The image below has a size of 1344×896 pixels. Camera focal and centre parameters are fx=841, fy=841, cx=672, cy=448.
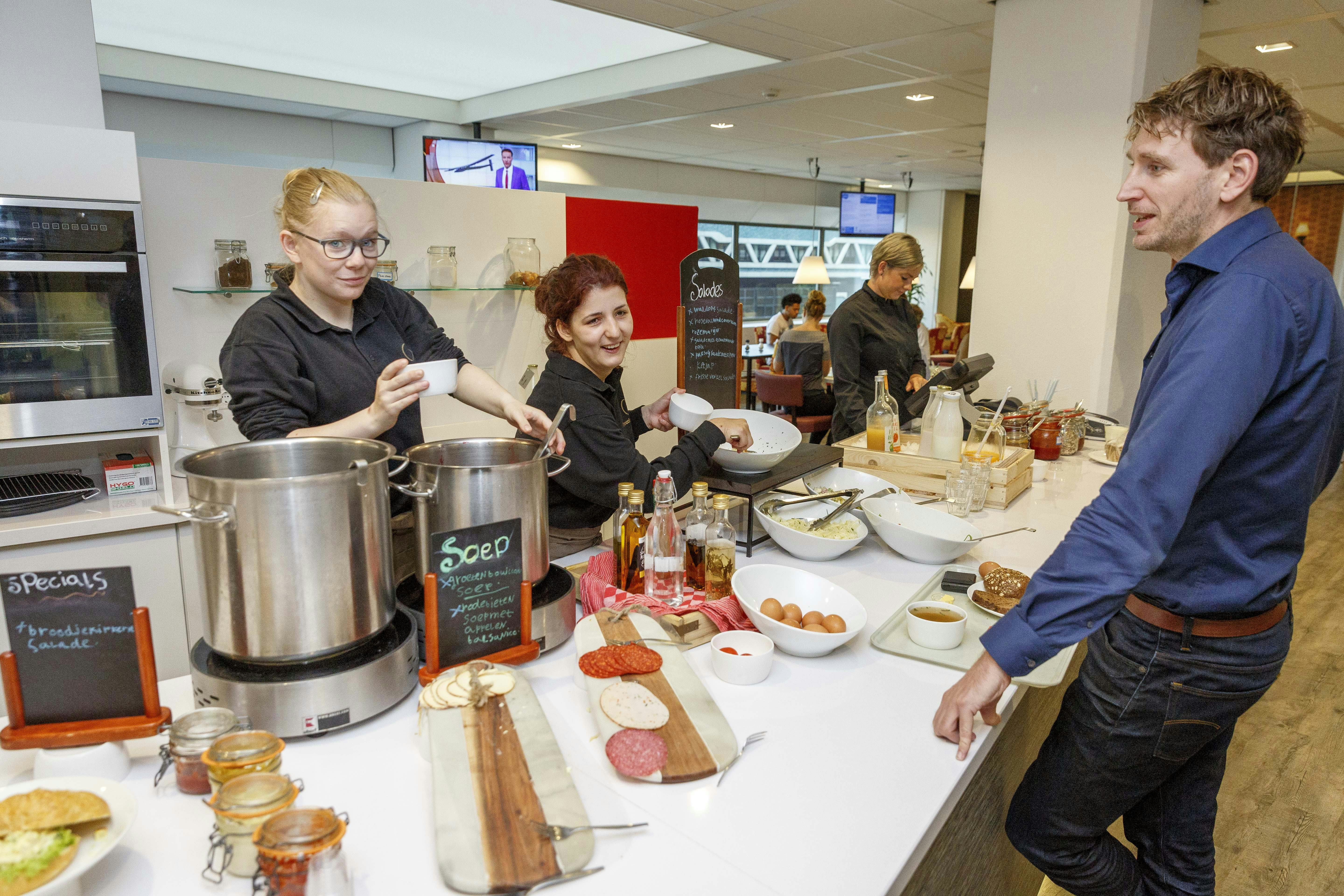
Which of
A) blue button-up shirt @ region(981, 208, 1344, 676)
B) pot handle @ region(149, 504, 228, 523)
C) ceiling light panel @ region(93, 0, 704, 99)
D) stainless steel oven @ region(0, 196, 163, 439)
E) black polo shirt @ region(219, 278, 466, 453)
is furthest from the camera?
ceiling light panel @ region(93, 0, 704, 99)

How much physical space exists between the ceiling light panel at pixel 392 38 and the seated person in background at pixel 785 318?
3.63m

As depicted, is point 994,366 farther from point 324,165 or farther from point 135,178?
point 324,165

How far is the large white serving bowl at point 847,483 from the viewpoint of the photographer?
2.37 meters

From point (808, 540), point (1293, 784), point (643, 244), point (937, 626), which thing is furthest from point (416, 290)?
point (1293, 784)

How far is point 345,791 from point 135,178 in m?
2.47

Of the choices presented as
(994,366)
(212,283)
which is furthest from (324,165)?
(994,366)

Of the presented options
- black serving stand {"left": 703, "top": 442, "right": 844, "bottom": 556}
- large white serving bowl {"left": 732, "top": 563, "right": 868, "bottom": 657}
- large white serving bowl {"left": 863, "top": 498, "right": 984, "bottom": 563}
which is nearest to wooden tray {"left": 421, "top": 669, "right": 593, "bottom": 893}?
large white serving bowl {"left": 732, "top": 563, "right": 868, "bottom": 657}

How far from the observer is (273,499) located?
1104mm

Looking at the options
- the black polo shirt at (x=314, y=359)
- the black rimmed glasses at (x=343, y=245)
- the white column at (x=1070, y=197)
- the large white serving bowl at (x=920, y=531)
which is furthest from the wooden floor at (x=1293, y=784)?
the black rimmed glasses at (x=343, y=245)

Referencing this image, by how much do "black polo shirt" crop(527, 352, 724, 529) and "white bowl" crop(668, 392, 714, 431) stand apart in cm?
4

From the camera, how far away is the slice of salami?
45.3 inches

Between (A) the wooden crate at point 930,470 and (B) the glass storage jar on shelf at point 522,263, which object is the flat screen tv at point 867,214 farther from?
(A) the wooden crate at point 930,470

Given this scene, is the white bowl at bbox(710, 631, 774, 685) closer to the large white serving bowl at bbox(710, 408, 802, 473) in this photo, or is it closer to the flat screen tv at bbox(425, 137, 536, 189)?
the large white serving bowl at bbox(710, 408, 802, 473)

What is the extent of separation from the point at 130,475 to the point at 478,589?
2362mm
